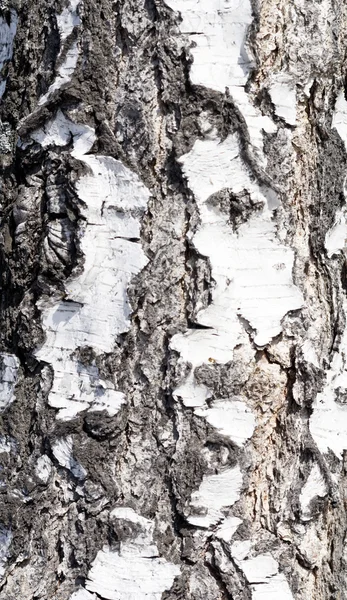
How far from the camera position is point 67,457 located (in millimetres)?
1193

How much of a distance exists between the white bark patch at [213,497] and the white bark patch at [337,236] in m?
0.38

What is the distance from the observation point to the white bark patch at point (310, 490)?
48.3 inches

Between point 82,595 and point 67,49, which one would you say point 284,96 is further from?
point 82,595

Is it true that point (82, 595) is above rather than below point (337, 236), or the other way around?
below

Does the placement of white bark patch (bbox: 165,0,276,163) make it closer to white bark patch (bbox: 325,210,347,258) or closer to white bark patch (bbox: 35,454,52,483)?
white bark patch (bbox: 325,210,347,258)

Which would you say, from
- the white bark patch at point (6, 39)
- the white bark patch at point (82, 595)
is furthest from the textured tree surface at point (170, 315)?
the white bark patch at point (6, 39)

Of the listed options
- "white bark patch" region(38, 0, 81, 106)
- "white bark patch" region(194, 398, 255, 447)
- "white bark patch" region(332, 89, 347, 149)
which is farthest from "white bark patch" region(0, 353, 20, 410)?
"white bark patch" region(332, 89, 347, 149)

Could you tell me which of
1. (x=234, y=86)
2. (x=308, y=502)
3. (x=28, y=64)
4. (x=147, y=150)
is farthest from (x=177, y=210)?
(x=308, y=502)

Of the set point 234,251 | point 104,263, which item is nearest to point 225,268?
point 234,251

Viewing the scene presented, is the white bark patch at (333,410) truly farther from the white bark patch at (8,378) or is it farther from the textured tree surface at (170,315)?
the white bark patch at (8,378)

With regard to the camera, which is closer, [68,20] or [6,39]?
[68,20]

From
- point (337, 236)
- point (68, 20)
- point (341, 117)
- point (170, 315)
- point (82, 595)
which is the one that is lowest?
point (82, 595)

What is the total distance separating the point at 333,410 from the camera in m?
1.27

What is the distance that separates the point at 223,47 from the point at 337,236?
35 centimetres
